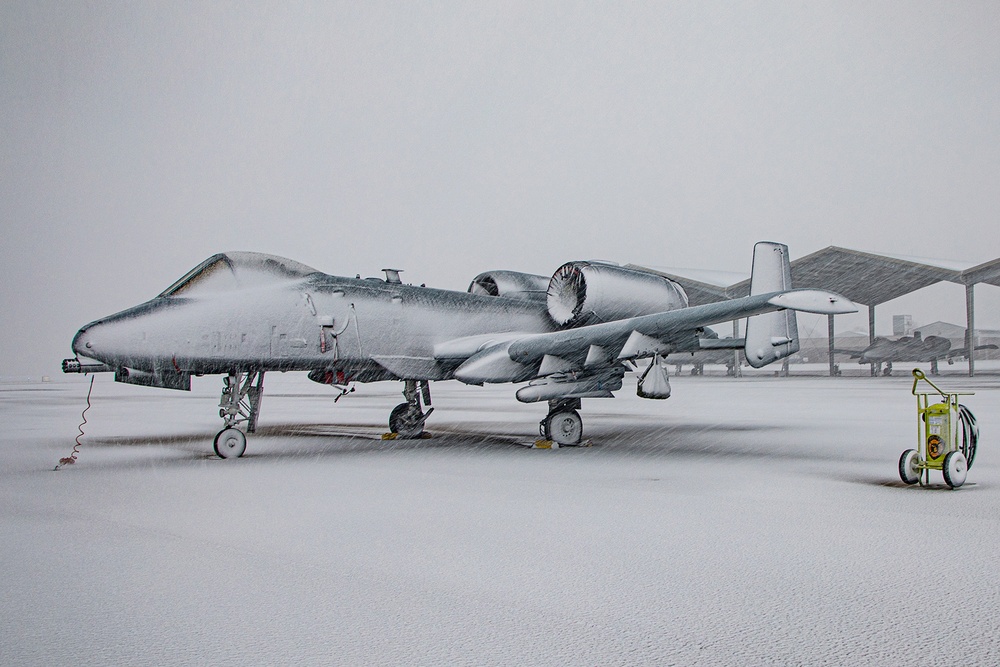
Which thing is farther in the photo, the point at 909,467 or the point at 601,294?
the point at 601,294

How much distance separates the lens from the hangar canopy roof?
32.6m

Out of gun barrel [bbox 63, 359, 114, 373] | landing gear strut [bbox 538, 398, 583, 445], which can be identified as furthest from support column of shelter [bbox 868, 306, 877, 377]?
gun barrel [bbox 63, 359, 114, 373]

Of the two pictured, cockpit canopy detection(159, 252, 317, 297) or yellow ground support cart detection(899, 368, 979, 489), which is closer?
yellow ground support cart detection(899, 368, 979, 489)

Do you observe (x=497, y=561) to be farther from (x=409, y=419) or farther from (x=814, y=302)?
(x=409, y=419)

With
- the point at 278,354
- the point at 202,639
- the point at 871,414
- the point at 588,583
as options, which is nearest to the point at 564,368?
the point at 278,354

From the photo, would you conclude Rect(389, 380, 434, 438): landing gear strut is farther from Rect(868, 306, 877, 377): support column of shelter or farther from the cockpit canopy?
Rect(868, 306, 877, 377): support column of shelter

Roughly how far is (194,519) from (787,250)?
7729mm

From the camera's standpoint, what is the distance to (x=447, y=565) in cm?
383

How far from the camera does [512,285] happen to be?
11594mm

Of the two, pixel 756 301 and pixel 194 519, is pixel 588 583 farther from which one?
pixel 756 301

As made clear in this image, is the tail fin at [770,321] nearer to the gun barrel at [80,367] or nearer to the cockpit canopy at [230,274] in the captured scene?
the cockpit canopy at [230,274]

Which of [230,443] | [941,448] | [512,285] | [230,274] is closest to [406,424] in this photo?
[512,285]

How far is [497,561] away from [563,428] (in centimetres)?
575

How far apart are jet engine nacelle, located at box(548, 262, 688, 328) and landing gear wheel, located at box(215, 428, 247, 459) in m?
4.56
